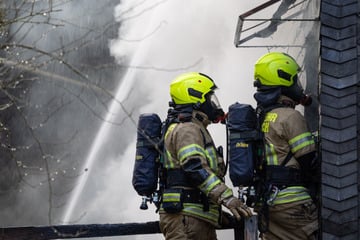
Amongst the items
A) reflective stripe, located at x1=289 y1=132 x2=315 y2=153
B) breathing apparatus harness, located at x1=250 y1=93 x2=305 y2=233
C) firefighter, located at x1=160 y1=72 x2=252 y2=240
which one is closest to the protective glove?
firefighter, located at x1=160 y1=72 x2=252 y2=240

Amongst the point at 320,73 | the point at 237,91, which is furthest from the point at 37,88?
the point at 320,73

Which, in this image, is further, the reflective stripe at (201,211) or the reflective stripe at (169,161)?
the reflective stripe at (169,161)

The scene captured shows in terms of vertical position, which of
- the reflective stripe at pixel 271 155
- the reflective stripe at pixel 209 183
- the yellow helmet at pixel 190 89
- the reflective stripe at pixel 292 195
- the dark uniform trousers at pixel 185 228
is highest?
the yellow helmet at pixel 190 89

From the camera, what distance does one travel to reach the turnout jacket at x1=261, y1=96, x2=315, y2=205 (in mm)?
6074

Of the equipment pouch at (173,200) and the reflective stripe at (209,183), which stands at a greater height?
the reflective stripe at (209,183)

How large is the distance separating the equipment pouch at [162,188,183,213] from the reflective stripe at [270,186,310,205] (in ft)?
2.69

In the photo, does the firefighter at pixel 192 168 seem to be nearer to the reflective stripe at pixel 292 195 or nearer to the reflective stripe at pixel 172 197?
the reflective stripe at pixel 172 197

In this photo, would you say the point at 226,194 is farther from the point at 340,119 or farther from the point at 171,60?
the point at 171,60

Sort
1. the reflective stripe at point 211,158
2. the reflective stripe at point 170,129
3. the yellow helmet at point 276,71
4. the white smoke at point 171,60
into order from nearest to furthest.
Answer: the yellow helmet at point 276,71
the reflective stripe at point 211,158
the reflective stripe at point 170,129
the white smoke at point 171,60

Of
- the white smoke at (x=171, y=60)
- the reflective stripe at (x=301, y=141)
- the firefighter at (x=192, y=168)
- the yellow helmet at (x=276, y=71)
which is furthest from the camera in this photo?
the white smoke at (x=171, y=60)

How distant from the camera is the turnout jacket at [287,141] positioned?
607cm

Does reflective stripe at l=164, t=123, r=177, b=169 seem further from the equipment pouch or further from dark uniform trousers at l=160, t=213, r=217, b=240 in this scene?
dark uniform trousers at l=160, t=213, r=217, b=240

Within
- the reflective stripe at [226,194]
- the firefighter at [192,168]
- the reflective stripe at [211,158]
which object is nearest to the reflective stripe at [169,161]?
the firefighter at [192,168]

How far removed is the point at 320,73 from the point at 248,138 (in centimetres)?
77
